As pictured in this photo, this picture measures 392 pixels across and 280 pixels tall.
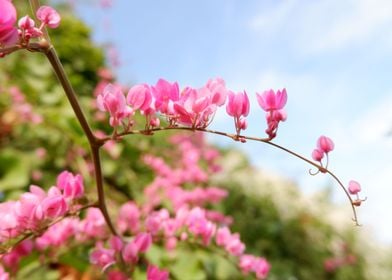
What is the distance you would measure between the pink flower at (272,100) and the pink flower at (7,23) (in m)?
0.26

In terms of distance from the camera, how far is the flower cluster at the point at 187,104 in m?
0.51

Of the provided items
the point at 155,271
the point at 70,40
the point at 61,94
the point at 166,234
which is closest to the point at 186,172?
the point at 61,94

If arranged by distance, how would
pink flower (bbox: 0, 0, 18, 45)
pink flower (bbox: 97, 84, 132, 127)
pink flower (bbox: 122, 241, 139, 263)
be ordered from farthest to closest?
pink flower (bbox: 122, 241, 139, 263) → pink flower (bbox: 97, 84, 132, 127) → pink flower (bbox: 0, 0, 18, 45)

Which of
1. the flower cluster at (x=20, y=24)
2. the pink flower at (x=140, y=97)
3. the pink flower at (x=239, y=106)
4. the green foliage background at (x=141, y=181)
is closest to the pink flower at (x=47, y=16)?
the flower cluster at (x=20, y=24)

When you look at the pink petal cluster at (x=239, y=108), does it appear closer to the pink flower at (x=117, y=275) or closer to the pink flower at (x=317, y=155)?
the pink flower at (x=317, y=155)

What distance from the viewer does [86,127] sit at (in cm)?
53

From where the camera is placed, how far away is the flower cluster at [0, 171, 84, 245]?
0.56 meters

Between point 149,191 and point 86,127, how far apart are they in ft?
4.42

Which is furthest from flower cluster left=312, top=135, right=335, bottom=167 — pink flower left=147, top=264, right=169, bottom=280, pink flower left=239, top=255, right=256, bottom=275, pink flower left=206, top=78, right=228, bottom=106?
pink flower left=239, top=255, right=256, bottom=275

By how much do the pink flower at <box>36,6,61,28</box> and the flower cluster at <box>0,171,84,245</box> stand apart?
201mm

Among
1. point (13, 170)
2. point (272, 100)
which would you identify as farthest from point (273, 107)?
point (13, 170)

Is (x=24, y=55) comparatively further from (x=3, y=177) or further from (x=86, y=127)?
(x=86, y=127)

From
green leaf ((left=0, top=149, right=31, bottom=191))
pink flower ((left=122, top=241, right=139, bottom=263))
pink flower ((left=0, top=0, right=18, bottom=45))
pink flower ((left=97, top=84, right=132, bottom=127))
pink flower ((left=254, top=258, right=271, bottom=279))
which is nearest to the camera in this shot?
pink flower ((left=0, top=0, right=18, bottom=45))

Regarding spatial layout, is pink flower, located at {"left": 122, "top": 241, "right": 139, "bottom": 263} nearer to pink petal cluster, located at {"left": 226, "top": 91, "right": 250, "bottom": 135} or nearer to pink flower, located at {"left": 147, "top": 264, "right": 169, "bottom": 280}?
pink flower, located at {"left": 147, "top": 264, "right": 169, "bottom": 280}
